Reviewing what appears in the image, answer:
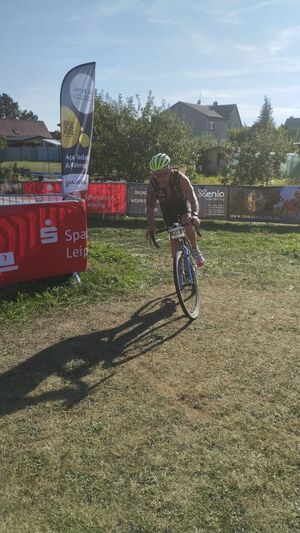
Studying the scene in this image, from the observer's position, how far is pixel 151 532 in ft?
8.07

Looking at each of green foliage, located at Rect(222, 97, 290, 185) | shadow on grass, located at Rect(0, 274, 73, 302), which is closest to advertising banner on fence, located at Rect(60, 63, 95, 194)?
shadow on grass, located at Rect(0, 274, 73, 302)

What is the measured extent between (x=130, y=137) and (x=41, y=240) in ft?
50.4

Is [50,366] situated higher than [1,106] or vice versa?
Answer: [1,106]

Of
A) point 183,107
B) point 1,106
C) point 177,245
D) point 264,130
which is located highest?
point 1,106

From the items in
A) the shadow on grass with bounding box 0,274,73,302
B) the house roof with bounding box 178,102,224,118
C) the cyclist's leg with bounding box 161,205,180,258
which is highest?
the house roof with bounding box 178,102,224,118

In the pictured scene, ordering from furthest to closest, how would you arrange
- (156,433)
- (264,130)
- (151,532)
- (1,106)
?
1. (1,106)
2. (264,130)
3. (156,433)
4. (151,532)

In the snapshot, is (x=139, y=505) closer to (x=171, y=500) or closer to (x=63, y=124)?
(x=171, y=500)

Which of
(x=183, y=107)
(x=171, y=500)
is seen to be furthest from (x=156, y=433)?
(x=183, y=107)

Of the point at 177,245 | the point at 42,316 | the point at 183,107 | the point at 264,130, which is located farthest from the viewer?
the point at 183,107

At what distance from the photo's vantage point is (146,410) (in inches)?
144

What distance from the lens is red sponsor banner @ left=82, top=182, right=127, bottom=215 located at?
15242 mm

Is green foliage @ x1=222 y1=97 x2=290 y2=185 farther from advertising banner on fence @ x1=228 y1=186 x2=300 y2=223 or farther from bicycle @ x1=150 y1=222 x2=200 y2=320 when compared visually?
bicycle @ x1=150 y1=222 x2=200 y2=320

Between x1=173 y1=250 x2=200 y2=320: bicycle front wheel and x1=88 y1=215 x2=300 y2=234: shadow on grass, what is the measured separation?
7.26m

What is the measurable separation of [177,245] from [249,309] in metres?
1.26
